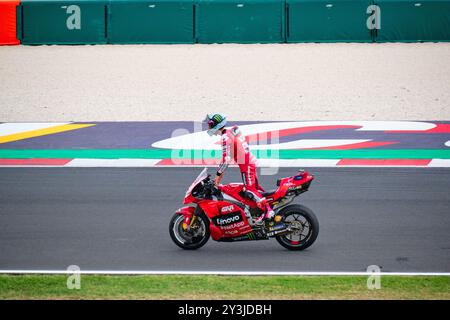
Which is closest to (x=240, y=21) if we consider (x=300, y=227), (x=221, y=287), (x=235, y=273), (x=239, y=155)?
(x=239, y=155)

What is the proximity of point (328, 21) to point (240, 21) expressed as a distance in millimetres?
3140

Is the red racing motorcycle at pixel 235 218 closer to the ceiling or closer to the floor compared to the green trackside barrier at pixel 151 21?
closer to the floor

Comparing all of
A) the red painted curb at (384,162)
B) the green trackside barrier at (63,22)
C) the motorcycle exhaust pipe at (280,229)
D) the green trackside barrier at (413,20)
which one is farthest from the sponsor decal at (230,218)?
the green trackside barrier at (63,22)

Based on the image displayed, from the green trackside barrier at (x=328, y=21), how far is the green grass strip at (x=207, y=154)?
16597 mm

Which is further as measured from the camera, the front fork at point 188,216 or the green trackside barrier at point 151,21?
the green trackside barrier at point 151,21

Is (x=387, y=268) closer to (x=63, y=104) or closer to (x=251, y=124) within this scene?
(x=251, y=124)

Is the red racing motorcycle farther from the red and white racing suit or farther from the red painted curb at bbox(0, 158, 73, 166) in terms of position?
the red painted curb at bbox(0, 158, 73, 166)

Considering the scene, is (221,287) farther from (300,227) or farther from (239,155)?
A: (239,155)

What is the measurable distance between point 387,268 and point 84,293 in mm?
3385

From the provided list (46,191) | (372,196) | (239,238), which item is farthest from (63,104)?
(239,238)

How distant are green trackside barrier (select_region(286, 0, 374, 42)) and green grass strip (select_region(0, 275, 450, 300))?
81.6ft

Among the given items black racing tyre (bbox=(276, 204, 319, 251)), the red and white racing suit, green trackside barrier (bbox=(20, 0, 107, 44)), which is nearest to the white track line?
black racing tyre (bbox=(276, 204, 319, 251))

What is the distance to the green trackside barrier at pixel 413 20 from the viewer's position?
1356 inches

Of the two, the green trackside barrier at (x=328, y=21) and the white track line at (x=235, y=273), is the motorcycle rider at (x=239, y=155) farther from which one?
the green trackside barrier at (x=328, y=21)
